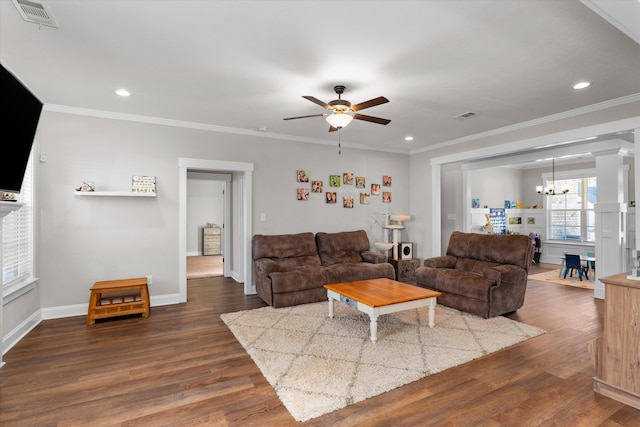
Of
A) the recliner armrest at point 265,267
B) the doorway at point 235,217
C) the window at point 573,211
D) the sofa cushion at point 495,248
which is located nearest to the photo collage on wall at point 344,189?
the doorway at point 235,217

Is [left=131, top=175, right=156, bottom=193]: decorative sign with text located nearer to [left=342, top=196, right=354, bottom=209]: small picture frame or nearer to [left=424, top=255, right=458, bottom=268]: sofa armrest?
[left=342, top=196, right=354, bottom=209]: small picture frame

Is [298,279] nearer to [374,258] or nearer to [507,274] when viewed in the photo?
[374,258]

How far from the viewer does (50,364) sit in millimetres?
2768

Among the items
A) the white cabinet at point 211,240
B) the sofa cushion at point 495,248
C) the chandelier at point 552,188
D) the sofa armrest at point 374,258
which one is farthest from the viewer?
the white cabinet at point 211,240

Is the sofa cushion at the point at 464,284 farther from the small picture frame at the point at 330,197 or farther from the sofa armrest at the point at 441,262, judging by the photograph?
the small picture frame at the point at 330,197

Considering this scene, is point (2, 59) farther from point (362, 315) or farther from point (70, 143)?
point (362, 315)

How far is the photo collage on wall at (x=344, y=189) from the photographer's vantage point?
565 centimetres

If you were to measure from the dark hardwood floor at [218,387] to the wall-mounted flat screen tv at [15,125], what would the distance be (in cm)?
155

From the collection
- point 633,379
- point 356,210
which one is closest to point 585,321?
point 633,379

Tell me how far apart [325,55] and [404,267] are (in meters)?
4.27

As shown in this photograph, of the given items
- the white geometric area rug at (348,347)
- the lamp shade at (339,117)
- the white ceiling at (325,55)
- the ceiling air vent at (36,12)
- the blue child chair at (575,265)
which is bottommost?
the white geometric area rug at (348,347)

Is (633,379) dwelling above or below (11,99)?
below

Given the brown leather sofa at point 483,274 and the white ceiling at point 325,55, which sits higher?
the white ceiling at point 325,55

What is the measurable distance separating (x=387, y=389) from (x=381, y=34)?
2667mm
